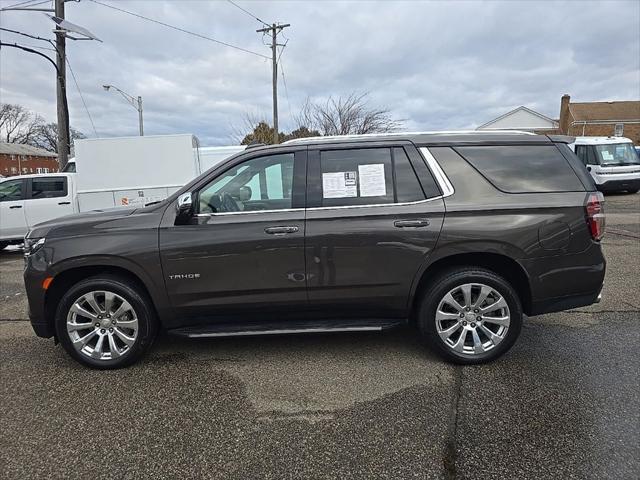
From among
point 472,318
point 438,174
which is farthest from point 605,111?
point 472,318

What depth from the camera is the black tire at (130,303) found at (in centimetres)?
344

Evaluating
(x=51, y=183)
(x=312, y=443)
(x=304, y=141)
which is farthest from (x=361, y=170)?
(x=51, y=183)

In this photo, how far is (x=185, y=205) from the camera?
3348mm

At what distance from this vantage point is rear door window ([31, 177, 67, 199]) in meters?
9.49

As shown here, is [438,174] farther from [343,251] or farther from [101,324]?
[101,324]

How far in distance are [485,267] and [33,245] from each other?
3785 millimetres

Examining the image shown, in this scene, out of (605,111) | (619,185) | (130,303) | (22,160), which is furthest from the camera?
(22,160)

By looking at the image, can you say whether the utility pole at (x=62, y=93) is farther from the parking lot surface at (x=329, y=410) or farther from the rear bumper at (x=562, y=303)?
the rear bumper at (x=562, y=303)

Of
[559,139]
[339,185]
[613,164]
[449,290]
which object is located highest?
[613,164]

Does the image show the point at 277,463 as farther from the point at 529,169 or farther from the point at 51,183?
the point at 51,183

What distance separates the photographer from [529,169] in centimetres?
350

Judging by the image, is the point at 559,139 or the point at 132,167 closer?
the point at 559,139

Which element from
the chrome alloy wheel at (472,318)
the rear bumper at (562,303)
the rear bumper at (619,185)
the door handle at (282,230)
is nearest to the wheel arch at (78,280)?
the door handle at (282,230)

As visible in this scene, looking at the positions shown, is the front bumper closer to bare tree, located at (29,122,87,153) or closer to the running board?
the running board
